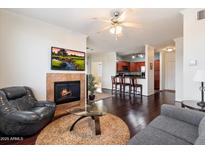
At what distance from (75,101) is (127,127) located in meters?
2.23

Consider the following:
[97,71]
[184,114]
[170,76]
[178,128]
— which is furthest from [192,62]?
[97,71]

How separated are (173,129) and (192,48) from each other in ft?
Result: 6.20

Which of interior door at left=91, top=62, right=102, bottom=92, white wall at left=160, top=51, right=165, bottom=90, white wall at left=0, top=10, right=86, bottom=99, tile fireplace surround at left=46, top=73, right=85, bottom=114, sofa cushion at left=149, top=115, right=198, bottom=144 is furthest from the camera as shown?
interior door at left=91, top=62, right=102, bottom=92

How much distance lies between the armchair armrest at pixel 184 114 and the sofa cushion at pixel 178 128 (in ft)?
0.20

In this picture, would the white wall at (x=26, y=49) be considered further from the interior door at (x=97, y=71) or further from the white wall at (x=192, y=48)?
the interior door at (x=97, y=71)

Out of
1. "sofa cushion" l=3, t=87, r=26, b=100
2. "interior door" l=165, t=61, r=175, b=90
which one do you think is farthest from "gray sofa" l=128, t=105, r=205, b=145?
"interior door" l=165, t=61, r=175, b=90

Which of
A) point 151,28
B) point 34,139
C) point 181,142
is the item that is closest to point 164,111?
point 181,142

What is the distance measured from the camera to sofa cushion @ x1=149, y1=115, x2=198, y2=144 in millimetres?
1414

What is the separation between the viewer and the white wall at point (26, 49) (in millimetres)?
2766

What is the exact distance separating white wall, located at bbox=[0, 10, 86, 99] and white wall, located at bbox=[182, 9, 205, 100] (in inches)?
133

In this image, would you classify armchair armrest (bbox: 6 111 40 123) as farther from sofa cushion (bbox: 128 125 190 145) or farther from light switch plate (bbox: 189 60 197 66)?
light switch plate (bbox: 189 60 197 66)

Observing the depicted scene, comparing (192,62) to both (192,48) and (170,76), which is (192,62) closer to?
(192,48)
